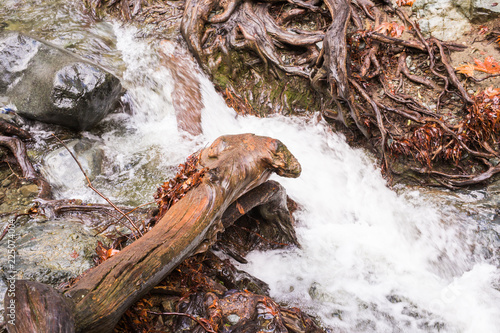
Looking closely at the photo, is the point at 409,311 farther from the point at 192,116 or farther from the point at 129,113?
the point at 129,113

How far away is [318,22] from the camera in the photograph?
598cm

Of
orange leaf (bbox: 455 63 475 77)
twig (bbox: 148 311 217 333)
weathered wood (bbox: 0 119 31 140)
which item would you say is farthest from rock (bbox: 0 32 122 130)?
orange leaf (bbox: 455 63 475 77)

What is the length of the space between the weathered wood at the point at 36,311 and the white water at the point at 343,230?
250cm

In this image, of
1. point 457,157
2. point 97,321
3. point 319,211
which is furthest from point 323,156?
point 97,321

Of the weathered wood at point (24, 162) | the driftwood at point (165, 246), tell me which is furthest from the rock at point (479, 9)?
the weathered wood at point (24, 162)

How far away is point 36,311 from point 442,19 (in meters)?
6.40

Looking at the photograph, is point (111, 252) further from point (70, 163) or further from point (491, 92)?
point (491, 92)

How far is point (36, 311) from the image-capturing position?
1.80m

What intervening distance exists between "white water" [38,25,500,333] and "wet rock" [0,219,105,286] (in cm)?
115

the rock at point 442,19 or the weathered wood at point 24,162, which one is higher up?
the rock at point 442,19

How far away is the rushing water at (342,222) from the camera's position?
12.3ft

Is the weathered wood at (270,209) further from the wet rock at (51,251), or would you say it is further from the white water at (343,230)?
the wet rock at (51,251)

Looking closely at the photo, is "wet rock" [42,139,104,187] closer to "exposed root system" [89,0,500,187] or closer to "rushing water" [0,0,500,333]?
"rushing water" [0,0,500,333]

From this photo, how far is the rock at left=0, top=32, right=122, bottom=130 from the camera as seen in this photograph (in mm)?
4758
